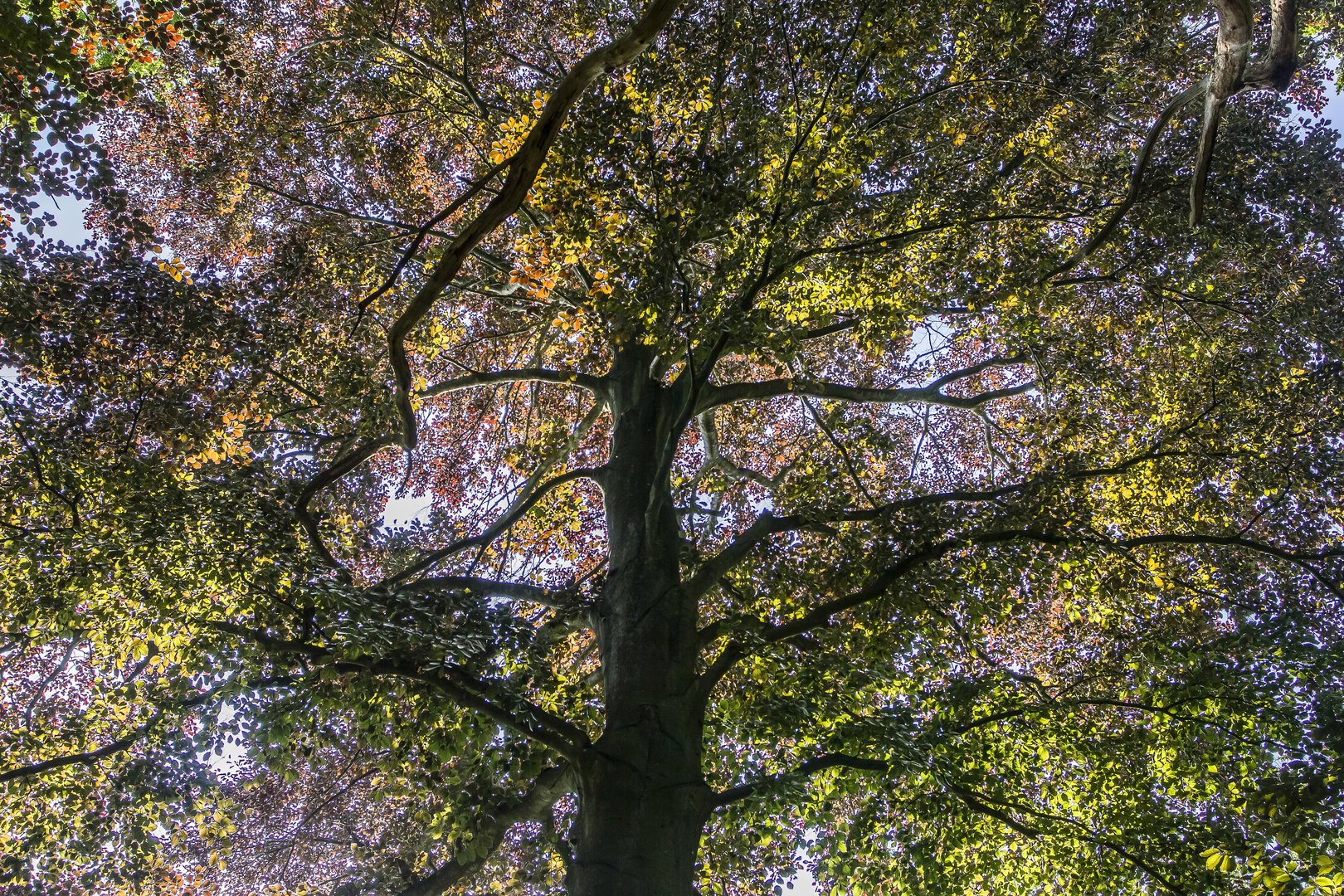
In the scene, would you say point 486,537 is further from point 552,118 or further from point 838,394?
point 552,118

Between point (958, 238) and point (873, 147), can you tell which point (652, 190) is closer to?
point (873, 147)

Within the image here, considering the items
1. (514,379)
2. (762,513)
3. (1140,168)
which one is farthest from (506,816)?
(1140,168)

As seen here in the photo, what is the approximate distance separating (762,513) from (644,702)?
2.67 meters

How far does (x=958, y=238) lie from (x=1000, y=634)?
555 cm

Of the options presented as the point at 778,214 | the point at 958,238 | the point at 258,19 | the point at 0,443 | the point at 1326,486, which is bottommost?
the point at 0,443

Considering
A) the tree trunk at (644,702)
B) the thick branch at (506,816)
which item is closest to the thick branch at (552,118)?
the tree trunk at (644,702)

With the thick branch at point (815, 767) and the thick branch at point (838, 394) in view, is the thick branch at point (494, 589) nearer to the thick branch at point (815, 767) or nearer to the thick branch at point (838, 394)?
the thick branch at point (815, 767)

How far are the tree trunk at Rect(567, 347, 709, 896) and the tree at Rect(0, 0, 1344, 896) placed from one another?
40 mm

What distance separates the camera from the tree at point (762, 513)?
6688 millimetres

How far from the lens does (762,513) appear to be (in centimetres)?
887

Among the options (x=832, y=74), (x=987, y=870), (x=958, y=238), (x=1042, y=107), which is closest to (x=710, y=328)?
(x=832, y=74)

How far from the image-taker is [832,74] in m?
7.61

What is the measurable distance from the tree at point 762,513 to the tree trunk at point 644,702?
0.04 m

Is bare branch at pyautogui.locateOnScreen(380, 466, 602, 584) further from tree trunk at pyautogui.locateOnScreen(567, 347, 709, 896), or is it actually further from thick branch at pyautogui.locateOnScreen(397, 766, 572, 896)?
thick branch at pyautogui.locateOnScreen(397, 766, 572, 896)
